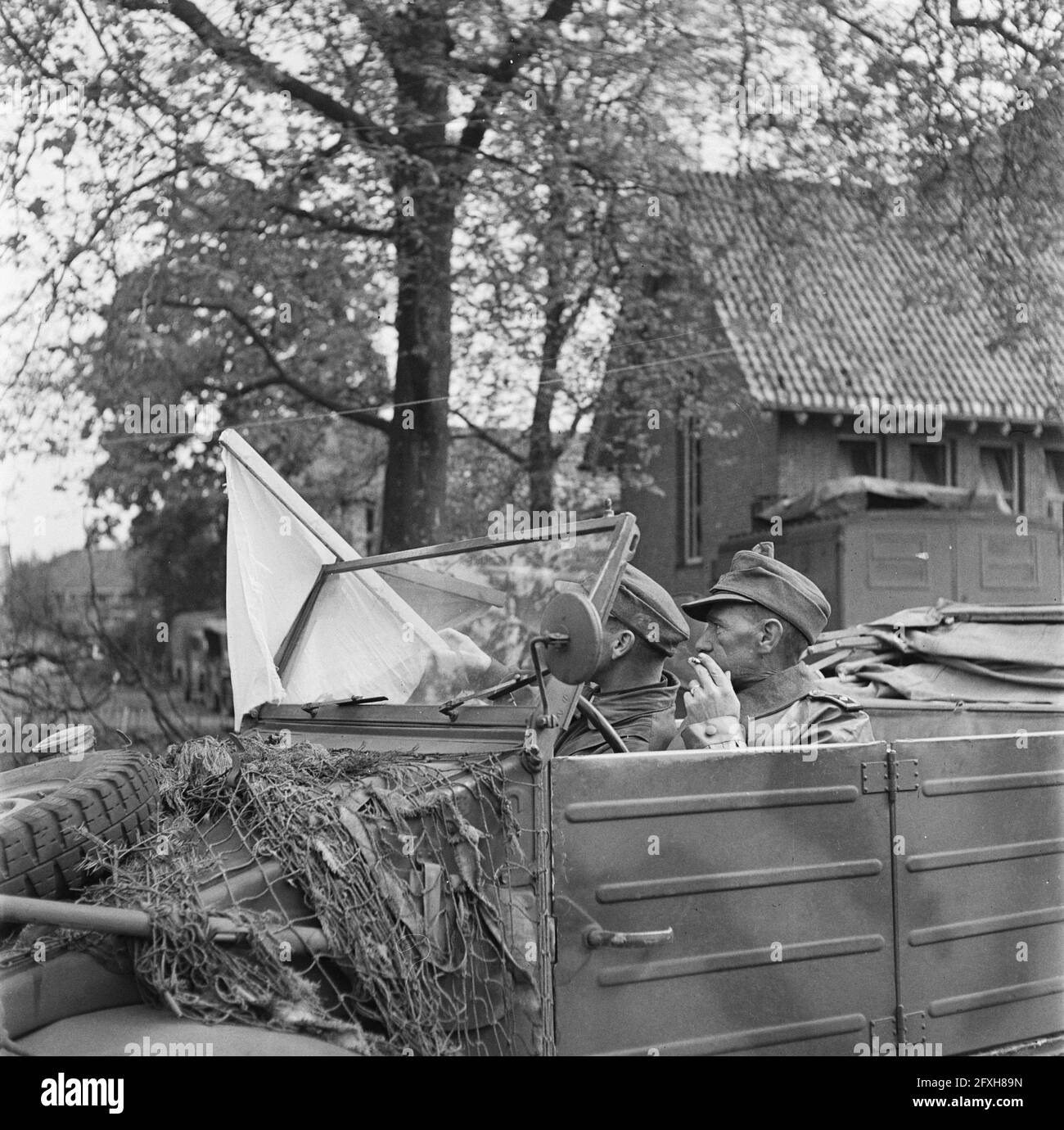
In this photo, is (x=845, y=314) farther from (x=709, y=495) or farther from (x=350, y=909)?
(x=350, y=909)

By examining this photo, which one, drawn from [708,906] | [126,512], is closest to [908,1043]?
[708,906]

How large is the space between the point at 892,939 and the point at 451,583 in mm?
1630

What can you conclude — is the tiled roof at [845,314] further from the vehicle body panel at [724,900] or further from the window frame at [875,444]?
the vehicle body panel at [724,900]

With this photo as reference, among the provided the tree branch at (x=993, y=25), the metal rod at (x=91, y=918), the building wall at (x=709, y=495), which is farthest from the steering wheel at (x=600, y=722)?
the building wall at (x=709, y=495)

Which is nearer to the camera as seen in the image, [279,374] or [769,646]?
[769,646]

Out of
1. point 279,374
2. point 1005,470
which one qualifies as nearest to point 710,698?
point 279,374

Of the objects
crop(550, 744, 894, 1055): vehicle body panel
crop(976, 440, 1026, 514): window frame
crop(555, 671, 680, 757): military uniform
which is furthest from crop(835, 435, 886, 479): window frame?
crop(550, 744, 894, 1055): vehicle body panel

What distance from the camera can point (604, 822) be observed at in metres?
3.38

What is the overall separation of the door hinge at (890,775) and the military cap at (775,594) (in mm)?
619

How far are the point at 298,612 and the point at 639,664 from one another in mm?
1200

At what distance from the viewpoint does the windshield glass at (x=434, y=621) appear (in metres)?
4.01

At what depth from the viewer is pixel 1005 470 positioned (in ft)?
69.2

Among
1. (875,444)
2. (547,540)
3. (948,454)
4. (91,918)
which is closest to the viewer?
(91,918)
